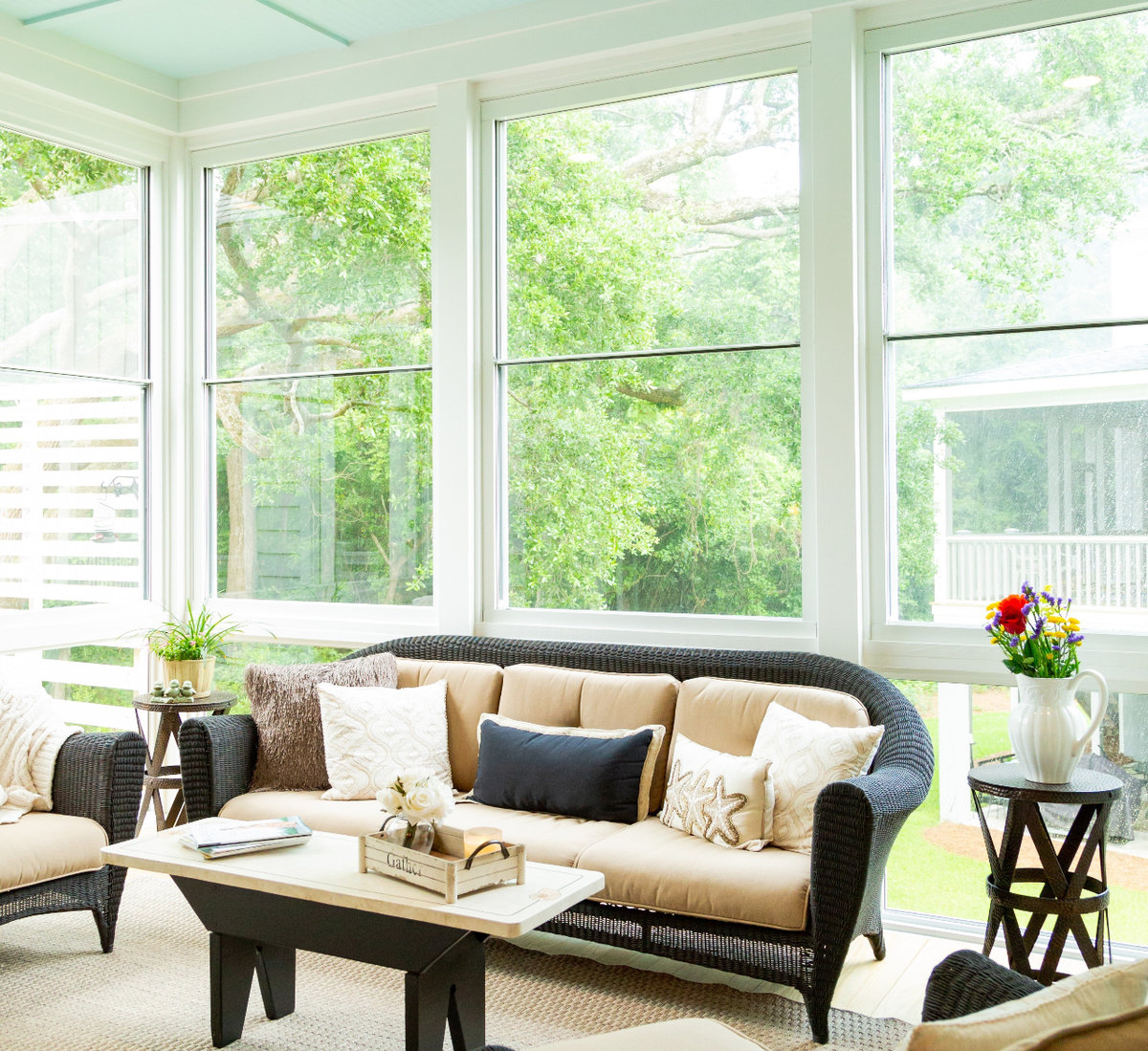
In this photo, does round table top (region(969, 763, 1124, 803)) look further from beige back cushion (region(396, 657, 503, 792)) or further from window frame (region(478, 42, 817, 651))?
beige back cushion (region(396, 657, 503, 792))

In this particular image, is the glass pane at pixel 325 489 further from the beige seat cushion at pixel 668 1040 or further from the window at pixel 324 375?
the beige seat cushion at pixel 668 1040

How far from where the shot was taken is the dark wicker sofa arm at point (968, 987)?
62.5 inches

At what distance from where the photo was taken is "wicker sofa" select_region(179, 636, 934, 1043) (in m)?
2.67

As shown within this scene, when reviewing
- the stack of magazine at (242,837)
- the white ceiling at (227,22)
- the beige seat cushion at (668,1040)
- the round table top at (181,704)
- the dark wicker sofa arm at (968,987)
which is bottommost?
the beige seat cushion at (668,1040)

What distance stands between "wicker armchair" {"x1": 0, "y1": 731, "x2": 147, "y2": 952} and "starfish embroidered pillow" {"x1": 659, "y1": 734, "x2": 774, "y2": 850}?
1.67 metres

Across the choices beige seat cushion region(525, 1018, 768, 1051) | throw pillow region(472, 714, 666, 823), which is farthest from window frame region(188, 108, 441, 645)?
beige seat cushion region(525, 1018, 768, 1051)

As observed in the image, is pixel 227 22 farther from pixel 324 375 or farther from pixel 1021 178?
pixel 1021 178

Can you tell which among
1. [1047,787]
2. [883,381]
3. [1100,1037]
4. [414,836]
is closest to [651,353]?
[883,381]

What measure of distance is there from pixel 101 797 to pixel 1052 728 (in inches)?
109

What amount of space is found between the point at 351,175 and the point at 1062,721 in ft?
11.6

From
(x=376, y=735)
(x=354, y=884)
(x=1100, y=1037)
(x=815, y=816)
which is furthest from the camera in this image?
(x=376, y=735)

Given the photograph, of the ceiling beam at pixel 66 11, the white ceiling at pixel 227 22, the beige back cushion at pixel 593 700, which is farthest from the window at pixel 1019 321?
the ceiling beam at pixel 66 11

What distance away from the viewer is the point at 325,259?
469 centimetres

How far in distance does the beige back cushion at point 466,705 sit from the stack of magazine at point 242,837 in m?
1.01
